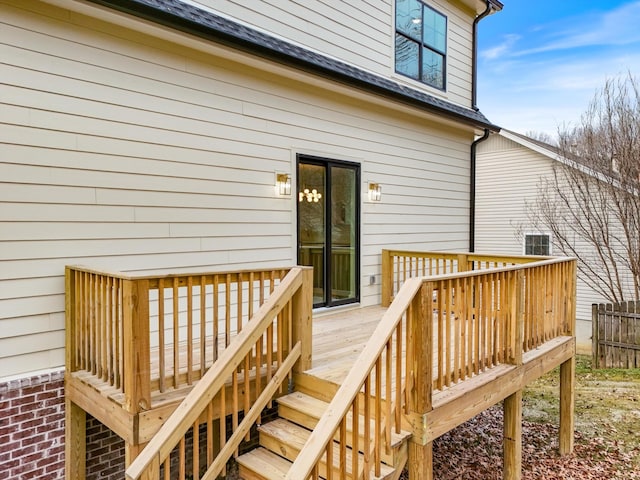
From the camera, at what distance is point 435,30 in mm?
8281

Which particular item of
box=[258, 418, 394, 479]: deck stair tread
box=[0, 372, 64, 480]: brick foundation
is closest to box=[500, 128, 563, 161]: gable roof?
box=[258, 418, 394, 479]: deck stair tread

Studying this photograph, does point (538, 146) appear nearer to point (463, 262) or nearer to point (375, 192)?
point (463, 262)

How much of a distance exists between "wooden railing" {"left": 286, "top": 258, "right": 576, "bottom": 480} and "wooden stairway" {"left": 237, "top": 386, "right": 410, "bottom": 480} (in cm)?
8

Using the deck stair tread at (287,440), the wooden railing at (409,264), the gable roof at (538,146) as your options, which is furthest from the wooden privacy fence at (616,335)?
the deck stair tread at (287,440)

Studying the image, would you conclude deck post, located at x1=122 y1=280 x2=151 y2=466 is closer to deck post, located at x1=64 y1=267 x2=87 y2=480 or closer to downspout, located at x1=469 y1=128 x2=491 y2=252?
deck post, located at x1=64 y1=267 x2=87 y2=480

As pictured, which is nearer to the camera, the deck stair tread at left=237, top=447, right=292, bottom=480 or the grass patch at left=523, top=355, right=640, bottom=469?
the deck stair tread at left=237, top=447, right=292, bottom=480

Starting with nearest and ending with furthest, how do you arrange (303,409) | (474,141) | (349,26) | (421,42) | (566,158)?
1. (303,409)
2. (349,26)
3. (421,42)
4. (474,141)
5. (566,158)

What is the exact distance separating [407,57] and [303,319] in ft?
18.7

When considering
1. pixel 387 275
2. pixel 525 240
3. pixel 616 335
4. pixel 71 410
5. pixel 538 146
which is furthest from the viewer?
pixel 525 240

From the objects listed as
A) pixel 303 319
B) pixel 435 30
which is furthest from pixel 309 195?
pixel 435 30

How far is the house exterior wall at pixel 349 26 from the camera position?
556 centimetres

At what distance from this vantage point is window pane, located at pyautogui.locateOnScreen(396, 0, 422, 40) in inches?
300

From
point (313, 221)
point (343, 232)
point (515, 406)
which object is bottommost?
point (515, 406)

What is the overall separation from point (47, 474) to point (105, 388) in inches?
46.4
